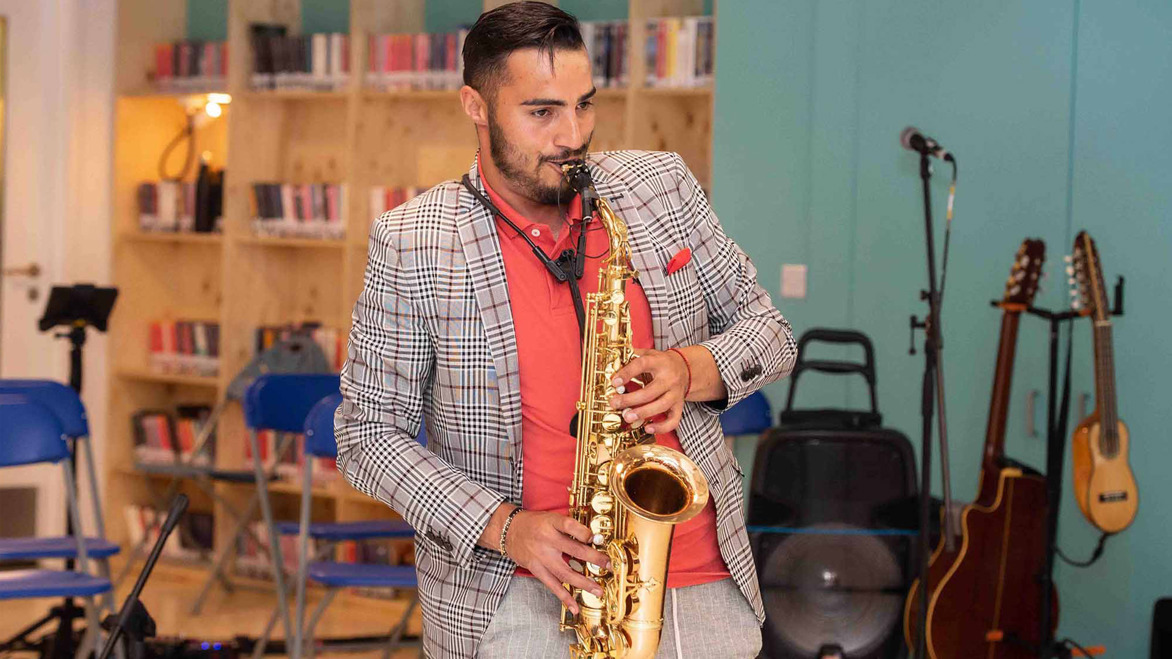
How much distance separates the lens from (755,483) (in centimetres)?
362

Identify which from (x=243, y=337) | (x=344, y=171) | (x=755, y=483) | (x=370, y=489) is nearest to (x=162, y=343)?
(x=243, y=337)

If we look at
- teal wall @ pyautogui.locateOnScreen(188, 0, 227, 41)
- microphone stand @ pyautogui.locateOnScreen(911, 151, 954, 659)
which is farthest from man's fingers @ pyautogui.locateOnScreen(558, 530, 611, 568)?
teal wall @ pyautogui.locateOnScreen(188, 0, 227, 41)

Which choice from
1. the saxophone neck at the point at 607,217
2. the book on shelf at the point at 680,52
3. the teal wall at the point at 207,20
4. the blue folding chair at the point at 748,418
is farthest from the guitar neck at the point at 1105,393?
the teal wall at the point at 207,20

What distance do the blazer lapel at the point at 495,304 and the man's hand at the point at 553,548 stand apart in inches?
5.4

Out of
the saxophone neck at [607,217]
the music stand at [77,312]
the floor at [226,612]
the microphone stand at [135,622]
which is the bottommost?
the floor at [226,612]

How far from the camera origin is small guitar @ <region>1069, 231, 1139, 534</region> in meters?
3.90

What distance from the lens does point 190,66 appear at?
6305 mm

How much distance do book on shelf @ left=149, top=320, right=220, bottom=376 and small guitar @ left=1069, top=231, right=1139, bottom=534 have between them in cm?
399

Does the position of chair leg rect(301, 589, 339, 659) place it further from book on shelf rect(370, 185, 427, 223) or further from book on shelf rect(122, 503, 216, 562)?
book on shelf rect(122, 503, 216, 562)

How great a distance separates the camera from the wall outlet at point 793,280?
4.67 metres

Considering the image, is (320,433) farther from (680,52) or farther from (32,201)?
(32,201)

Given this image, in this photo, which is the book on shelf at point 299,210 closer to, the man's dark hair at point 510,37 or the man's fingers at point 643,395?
the man's dark hair at point 510,37

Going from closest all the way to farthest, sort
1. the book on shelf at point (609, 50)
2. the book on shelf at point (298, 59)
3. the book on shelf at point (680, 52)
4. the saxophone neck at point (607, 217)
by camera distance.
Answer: the saxophone neck at point (607, 217) → the book on shelf at point (680, 52) → the book on shelf at point (609, 50) → the book on shelf at point (298, 59)

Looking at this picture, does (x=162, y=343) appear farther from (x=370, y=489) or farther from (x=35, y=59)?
(x=370, y=489)
